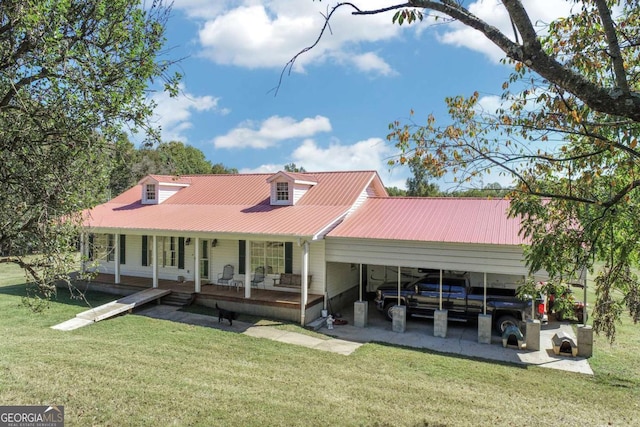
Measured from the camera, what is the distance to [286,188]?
18.3 m

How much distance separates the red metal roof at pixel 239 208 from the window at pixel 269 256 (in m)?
1.13

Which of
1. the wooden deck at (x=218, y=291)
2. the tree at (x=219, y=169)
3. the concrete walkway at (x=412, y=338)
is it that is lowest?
the concrete walkway at (x=412, y=338)

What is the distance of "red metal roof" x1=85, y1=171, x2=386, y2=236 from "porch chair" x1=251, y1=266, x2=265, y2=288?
6.67ft

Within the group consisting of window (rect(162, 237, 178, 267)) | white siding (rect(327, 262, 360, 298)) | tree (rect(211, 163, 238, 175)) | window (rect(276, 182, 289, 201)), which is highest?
tree (rect(211, 163, 238, 175))

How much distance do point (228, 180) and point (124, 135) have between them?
51.8ft

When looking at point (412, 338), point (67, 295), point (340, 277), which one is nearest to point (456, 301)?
point (412, 338)

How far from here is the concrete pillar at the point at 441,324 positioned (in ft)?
40.9

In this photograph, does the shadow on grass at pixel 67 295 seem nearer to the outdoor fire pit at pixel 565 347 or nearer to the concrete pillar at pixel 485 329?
the concrete pillar at pixel 485 329

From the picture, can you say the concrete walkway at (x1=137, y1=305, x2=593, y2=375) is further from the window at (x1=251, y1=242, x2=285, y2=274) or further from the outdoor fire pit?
the window at (x1=251, y1=242, x2=285, y2=274)

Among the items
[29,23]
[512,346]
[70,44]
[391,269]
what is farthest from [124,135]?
[391,269]

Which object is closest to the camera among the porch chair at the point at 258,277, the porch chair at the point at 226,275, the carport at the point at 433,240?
the carport at the point at 433,240

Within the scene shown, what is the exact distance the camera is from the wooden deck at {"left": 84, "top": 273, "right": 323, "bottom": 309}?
1400cm

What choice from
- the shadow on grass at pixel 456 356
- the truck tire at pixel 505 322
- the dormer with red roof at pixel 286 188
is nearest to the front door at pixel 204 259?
the dormer with red roof at pixel 286 188

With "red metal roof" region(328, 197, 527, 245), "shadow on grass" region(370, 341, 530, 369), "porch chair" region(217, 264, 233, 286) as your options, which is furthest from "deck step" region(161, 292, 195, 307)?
"shadow on grass" region(370, 341, 530, 369)
